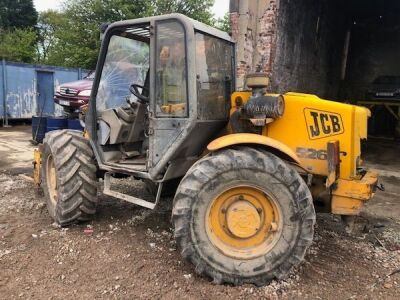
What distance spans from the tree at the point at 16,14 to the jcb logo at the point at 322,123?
1268 inches

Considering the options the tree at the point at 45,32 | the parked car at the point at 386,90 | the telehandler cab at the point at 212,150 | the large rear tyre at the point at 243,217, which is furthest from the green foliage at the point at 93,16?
the large rear tyre at the point at 243,217

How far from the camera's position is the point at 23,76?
15.4 meters

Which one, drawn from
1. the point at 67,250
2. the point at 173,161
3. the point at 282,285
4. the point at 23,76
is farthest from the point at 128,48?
the point at 23,76

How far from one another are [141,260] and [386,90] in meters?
11.1

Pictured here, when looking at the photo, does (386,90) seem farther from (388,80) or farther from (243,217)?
(243,217)

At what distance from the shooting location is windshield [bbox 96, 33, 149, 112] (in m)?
4.54

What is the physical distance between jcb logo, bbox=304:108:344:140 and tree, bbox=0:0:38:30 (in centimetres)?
3221

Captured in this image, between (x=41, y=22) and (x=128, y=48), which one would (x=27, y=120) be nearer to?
(x=128, y=48)

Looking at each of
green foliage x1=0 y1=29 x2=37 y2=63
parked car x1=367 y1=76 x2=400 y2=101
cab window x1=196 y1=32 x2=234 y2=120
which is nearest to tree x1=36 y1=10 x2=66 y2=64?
green foliage x1=0 y1=29 x2=37 y2=63

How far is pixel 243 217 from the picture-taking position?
349 centimetres

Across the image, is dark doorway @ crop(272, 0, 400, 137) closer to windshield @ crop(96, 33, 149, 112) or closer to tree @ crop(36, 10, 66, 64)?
windshield @ crop(96, 33, 149, 112)

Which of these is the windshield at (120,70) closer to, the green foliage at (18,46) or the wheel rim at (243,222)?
the wheel rim at (243,222)

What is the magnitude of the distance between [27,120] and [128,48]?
1283 centimetres

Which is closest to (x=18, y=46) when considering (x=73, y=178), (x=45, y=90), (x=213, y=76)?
(x=45, y=90)
